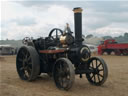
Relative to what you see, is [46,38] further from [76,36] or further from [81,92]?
Answer: [81,92]

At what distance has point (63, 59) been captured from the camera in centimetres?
611

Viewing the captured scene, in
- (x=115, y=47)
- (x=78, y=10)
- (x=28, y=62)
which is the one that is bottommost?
(x=28, y=62)

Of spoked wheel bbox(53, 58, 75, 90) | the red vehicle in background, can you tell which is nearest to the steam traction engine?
spoked wheel bbox(53, 58, 75, 90)

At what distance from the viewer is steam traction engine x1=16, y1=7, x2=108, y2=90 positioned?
251 inches

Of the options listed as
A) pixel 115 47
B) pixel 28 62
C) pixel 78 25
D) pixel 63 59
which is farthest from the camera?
pixel 115 47

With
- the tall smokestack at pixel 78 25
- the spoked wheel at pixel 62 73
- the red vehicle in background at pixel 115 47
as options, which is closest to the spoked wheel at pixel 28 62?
the spoked wheel at pixel 62 73

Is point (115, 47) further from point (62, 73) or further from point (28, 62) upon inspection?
point (62, 73)

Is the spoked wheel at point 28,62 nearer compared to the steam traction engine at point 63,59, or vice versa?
the steam traction engine at point 63,59

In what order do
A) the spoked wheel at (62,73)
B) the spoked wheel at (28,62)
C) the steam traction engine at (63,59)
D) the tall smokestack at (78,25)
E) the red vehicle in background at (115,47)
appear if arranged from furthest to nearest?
the red vehicle in background at (115,47)
the spoked wheel at (28,62)
the tall smokestack at (78,25)
the steam traction engine at (63,59)
the spoked wheel at (62,73)

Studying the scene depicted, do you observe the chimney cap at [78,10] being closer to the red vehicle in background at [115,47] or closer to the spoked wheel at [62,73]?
the spoked wheel at [62,73]

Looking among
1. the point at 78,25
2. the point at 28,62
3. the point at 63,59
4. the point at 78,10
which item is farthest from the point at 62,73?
the point at 78,10

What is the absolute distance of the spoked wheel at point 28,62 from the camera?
7.35 meters

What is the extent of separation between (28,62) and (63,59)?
2.20m

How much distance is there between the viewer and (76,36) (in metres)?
6.80
